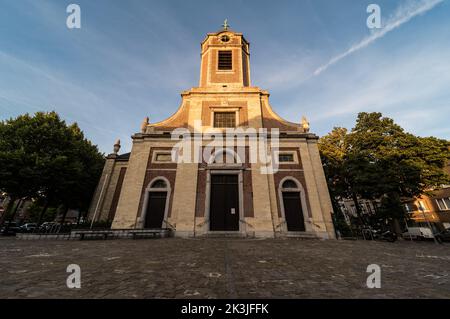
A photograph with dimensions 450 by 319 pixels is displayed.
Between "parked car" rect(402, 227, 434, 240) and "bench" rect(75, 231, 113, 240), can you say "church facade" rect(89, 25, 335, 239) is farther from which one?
"parked car" rect(402, 227, 434, 240)

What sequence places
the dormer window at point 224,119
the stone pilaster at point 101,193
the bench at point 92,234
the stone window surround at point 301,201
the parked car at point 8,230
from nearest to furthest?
the bench at point 92,234 → the stone window surround at point 301,201 → the stone pilaster at point 101,193 → the dormer window at point 224,119 → the parked car at point 8,230

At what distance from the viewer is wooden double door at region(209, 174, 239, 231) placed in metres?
13.7

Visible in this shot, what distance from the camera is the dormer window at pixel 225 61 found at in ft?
68.4

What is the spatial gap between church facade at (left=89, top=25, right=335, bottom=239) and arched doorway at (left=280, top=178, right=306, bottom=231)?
7 centimetres

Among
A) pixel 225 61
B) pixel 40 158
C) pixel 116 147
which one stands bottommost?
pixel 40 158

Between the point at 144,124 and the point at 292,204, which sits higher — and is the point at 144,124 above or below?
above

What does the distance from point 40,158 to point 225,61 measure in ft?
65.8

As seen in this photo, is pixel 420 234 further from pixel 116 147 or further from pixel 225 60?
pixel 116 147

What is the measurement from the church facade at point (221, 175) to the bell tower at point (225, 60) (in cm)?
138

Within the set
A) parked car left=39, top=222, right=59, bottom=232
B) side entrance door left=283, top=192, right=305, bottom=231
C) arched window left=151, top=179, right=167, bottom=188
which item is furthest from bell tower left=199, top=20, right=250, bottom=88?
parked car left=39, top=222, right=59, bottom=232

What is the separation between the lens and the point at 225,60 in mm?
21281

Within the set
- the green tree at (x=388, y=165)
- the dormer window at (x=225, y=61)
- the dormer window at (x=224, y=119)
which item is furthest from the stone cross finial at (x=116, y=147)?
the green tree at (x=388, y=165)

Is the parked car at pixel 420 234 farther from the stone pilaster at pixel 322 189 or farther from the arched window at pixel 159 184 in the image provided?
the arched window at pixel 159 184

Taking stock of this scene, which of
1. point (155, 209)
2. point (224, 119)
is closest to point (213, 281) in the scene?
point (155, 209)
